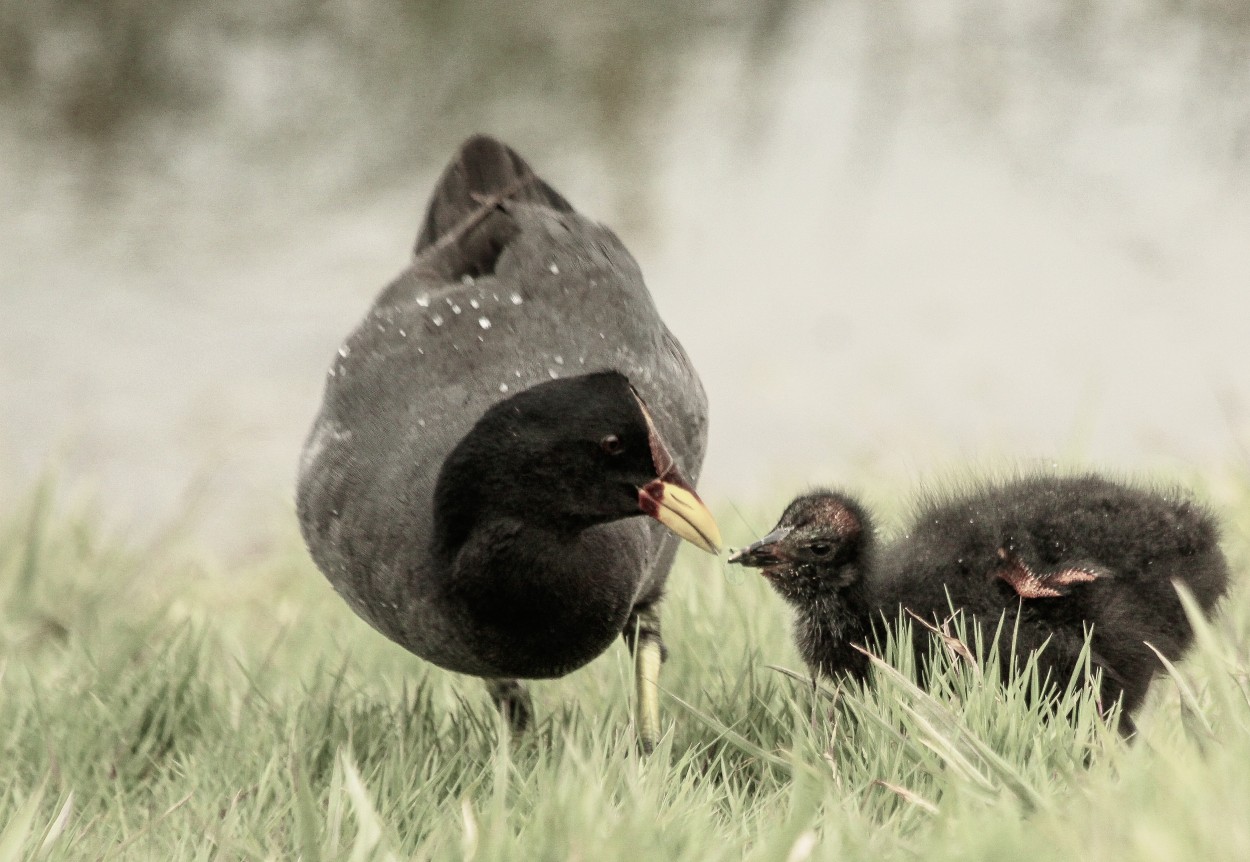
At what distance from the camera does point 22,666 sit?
383cm

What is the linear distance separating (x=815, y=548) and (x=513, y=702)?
0.80m

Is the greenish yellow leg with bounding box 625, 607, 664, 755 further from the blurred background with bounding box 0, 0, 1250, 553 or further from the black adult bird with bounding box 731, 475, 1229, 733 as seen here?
the blurred background with bounding box 0, 0, 1250, 553

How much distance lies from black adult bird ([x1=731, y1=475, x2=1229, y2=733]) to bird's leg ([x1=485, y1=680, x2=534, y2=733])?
0.64 m

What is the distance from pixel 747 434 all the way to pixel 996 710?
12.2 feet

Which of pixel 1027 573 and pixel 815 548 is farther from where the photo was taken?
pixel 815 548

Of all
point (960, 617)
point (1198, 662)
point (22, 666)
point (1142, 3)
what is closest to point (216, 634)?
point (22, 666)

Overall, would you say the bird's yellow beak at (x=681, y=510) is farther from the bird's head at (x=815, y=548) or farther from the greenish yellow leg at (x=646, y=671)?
the greenish yellow leg at (x=646, y=671)

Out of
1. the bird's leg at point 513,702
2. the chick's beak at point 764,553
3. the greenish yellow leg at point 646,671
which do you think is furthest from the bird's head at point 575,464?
the bird's leg at point 513,702

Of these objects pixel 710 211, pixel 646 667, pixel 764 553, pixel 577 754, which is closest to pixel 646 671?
pixel 646 667

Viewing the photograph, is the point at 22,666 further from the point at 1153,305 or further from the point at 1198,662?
the point at 1153,305

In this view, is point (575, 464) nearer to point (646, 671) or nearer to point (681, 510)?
point (681, 510)

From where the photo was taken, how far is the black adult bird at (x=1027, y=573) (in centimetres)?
313

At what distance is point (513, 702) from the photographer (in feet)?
11.8

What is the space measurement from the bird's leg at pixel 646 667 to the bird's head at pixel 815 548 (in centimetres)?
35
